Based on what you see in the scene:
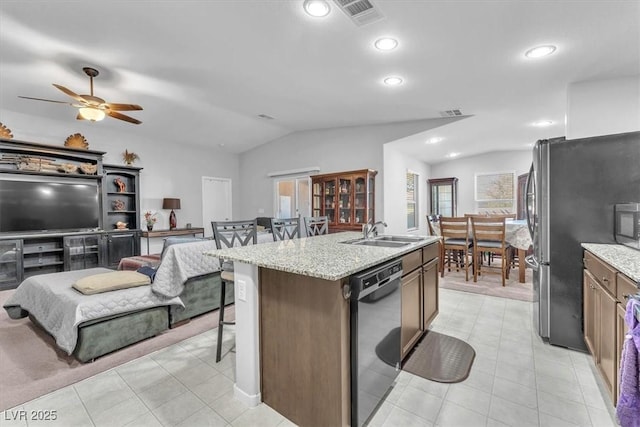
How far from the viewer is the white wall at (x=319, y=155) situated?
5352mm

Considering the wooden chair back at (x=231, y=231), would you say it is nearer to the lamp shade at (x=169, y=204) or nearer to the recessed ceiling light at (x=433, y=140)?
the recessed ceiling light at (x=433, y=140)

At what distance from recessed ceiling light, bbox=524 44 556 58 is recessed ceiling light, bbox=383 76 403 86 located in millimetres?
1188

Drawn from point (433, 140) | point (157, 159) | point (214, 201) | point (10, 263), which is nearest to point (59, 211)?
point (10, 263)

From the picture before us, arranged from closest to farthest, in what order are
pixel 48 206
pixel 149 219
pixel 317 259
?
pixel 317 259, pixel 48 206, pixel 149 219

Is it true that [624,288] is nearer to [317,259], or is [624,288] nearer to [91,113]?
[317,259]

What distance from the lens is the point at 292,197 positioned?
695cm

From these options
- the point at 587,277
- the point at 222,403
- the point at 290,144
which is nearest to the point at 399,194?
the point at 290,144

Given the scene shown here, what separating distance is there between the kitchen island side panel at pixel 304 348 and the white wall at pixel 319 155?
13.1ft

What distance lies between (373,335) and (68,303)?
2.36 metres

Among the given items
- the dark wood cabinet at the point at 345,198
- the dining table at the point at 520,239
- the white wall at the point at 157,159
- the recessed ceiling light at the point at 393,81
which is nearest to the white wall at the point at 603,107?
the dining table at the point at 520,239

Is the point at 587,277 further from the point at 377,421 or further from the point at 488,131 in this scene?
the point at 488,131

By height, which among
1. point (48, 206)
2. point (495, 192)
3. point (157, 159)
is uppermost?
point (157, 159)

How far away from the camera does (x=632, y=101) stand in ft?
9.78

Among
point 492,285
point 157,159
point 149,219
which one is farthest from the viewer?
point 157,159
